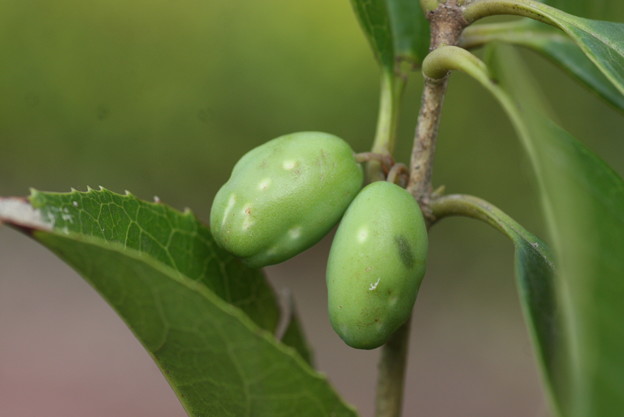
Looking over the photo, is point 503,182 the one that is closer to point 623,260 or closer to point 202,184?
point 202,184

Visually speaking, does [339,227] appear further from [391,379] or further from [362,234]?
[391,379]

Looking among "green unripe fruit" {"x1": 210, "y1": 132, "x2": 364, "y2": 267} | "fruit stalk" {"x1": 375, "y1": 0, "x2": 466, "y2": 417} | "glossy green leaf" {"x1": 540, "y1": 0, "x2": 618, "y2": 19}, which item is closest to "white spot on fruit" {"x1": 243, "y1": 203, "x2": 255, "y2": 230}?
"green unripe fruit" {"x1": 210, "y1": 132, "x2": 364, "y2": 267}

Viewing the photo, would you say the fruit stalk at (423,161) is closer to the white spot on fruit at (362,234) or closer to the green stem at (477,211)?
the green stem at (477,211)

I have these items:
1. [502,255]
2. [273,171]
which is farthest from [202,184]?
[273,171]

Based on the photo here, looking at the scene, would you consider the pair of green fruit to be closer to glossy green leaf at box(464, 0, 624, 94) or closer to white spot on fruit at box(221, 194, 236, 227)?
white spot on fruit at box(221, 194, 236, 227)

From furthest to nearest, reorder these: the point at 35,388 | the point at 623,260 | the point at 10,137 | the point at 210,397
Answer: the point at 10,137 → the point at 35,388 → the point at 210,397 → the point at 623,260
